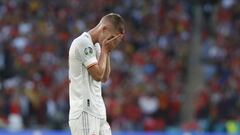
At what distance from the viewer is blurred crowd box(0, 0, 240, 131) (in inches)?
699

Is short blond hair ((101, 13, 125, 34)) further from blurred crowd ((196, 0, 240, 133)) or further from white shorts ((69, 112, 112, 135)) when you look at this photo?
blurred crowd ((196, 0, 240, 133))

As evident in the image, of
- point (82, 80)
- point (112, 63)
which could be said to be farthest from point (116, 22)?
point (112, 63)

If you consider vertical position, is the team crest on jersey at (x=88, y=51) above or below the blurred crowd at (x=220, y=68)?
below

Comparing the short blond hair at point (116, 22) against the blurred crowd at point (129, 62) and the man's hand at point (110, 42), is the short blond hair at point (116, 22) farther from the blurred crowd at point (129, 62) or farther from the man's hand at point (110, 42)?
the blurred crowd at point (129, 62)

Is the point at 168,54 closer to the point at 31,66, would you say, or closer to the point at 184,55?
the point at 184,55

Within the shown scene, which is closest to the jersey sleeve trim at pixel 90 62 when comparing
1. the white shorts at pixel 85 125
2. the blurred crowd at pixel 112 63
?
the white shorts at pixel 85 125

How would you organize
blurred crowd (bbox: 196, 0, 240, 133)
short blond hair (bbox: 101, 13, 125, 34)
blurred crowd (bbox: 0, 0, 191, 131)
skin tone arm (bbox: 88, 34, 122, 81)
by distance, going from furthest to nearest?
blurred crowd (bbox: 196, 0, 240, 133), blurred crowd (bbox: 0, 0, 191, 131), short blond hair (bbox: 101, 13, 125, 34), skin tone arm (bbox: 88, 34, 122, 81)

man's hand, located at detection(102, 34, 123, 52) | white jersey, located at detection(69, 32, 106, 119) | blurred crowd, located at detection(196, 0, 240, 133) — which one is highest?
blurred crowd, located at detection(196, 0, 240, 133)

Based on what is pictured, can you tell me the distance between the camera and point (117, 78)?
19.0 m

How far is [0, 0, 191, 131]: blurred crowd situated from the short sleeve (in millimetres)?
9431

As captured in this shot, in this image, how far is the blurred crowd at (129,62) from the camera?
17.8 metres

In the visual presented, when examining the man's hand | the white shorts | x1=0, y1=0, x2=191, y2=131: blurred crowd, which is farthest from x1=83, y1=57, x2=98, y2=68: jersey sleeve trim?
x1=0, y1=0, x2=191, y2=131: blurred crowd

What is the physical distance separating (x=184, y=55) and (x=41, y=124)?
13.8 ft

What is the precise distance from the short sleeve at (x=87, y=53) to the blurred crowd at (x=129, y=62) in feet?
29.8
